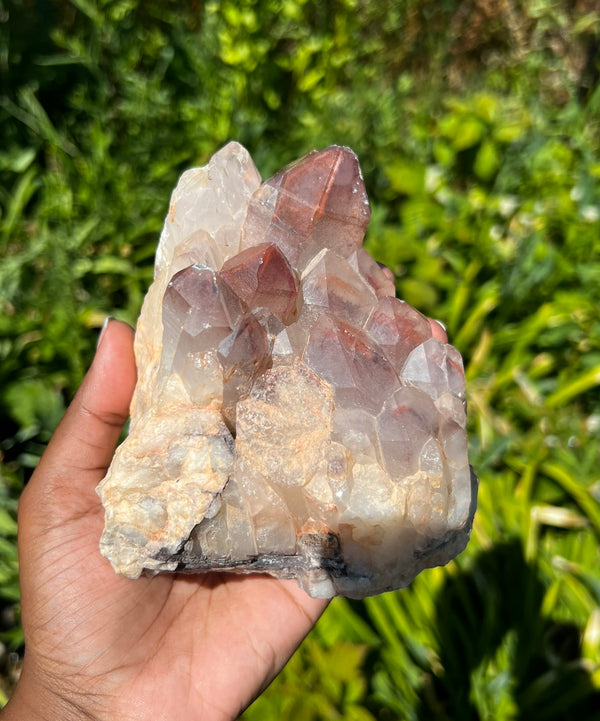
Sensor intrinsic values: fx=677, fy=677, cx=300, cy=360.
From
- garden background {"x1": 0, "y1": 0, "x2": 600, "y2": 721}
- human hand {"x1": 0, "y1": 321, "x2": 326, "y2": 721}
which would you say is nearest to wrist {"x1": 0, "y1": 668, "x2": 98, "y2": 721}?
human hand {"x1": 0, "y1": 321, "x2": 326, "y2": 721}

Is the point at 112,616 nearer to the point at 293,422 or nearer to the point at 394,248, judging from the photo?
the point at 293,422

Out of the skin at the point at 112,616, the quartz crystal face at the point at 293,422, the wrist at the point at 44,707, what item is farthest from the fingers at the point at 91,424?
the wrist at the point at 44,707

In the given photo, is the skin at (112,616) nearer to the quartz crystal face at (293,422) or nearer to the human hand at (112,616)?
the human hand at (112,616)

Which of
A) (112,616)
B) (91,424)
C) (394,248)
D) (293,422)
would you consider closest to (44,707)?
(112,616)

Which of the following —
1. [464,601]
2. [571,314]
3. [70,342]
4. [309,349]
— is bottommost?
[464,601]

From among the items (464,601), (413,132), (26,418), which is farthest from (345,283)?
(413,132)

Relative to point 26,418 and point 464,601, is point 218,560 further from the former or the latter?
point 26,418

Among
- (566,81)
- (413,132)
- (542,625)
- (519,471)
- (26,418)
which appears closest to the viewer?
(542,625)

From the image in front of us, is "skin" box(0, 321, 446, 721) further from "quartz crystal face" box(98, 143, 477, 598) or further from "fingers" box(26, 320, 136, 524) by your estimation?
"quartz crystal face" box(98, 143, 477, 598)
